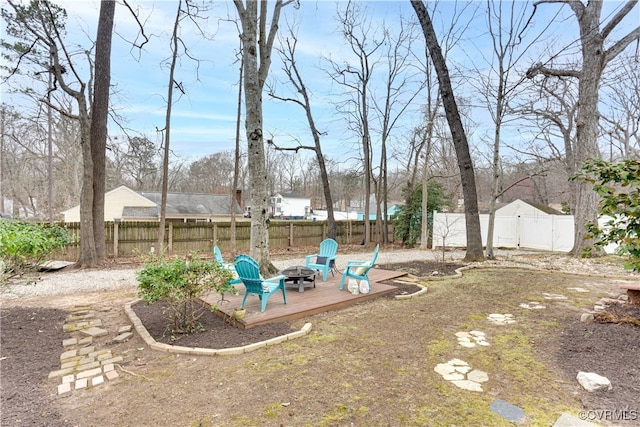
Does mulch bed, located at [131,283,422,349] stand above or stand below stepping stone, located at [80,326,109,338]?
above

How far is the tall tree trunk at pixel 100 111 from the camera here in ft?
26.7

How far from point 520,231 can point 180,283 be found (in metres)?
14.2

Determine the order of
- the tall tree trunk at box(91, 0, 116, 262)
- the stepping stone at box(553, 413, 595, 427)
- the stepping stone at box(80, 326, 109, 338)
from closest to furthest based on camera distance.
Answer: the stepping stone at box(553, 413, 595, 427) → the stepping stone at box(80, 326, 109, 338) → the tall tree trunk at box(91, 0, 116, 262)

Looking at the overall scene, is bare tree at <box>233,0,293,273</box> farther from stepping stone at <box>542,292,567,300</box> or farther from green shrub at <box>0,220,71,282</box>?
stepping stone at <box>542,292,567,300</box>

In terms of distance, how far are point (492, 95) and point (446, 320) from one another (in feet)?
28.0

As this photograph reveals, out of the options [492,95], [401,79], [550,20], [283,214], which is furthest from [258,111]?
[283,214]

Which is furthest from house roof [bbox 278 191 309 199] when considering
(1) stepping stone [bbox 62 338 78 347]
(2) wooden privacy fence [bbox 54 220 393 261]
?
(1) stepping stone [bbox 62 338 78 347]

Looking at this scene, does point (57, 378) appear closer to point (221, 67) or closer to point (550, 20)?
point (221, 67)

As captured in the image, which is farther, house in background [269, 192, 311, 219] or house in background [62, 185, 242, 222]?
house in background [269, 192, 311, 219]

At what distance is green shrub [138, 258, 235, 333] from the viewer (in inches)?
127

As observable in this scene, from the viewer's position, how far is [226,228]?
12.1 meters

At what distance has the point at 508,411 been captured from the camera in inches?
82.0

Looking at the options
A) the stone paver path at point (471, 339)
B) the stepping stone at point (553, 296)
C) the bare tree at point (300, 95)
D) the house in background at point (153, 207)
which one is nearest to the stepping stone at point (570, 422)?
the stone paver path at point (471, 339)

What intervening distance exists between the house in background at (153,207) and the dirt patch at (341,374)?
1823cm
